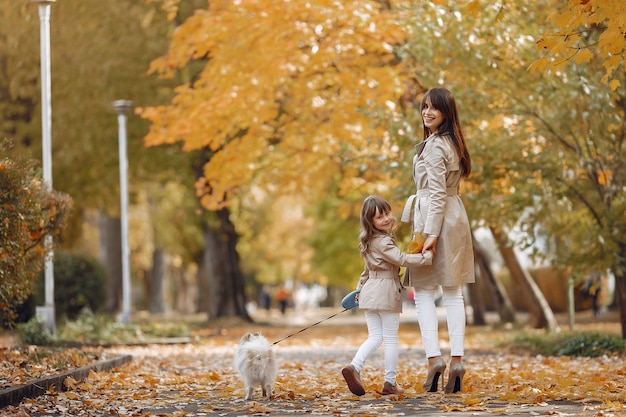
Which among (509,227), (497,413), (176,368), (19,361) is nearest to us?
(497,413)

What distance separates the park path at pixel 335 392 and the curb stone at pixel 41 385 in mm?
80

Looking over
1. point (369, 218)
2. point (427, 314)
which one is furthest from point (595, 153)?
point (369, 218)

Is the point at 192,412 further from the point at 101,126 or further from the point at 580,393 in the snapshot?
the point at 101,126

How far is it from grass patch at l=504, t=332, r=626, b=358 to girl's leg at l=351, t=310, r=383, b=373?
576 cm

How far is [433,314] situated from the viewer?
335 inches

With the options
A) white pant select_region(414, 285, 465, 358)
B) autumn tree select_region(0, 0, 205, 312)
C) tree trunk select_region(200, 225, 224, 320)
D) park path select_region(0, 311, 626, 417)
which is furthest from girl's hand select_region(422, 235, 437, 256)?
tree trunk select_region(200, 225, 224, 320)

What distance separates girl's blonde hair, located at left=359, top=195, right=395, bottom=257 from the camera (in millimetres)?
8406

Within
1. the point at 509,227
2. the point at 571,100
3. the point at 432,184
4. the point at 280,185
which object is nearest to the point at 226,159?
the point at 280,185

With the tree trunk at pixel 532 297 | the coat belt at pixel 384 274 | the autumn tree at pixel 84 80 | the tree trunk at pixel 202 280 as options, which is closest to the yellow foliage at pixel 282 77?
the tree trunk at pixel 532 297

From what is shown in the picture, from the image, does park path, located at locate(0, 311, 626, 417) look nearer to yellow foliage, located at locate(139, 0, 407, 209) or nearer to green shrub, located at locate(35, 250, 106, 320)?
yellow foliage, located at locate(139, 0, 407, 209)

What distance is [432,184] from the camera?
8.37 meters

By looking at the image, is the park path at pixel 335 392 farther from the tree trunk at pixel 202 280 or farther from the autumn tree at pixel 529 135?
the tree trunk at pixel 202 280

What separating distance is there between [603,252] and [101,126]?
15.6 meters

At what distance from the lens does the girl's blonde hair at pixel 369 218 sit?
8.41 metres
